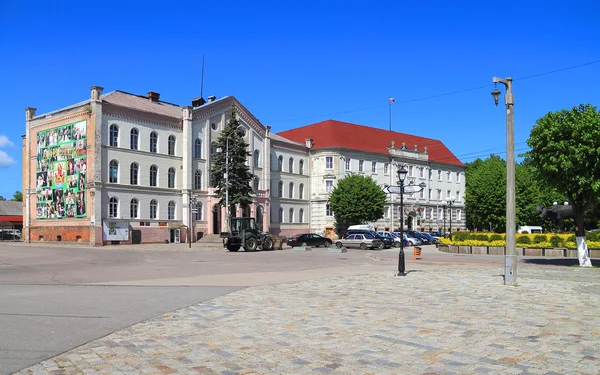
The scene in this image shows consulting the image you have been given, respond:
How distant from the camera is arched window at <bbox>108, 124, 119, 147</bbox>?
51.9 meters

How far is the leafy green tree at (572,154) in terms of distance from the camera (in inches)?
829

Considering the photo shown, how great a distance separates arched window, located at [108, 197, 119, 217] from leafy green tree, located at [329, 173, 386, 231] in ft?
89.9

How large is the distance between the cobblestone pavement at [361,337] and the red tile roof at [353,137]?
60831 mm

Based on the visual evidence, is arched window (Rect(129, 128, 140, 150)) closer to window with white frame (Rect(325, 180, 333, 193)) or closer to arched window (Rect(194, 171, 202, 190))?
arched window (Rect(194, 171, 202, 190))

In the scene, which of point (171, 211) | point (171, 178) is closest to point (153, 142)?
point (171, 178)

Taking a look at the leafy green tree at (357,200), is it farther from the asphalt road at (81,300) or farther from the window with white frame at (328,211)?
the asphalt road at (81,300)

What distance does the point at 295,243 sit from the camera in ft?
159

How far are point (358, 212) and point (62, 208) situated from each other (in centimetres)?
3335

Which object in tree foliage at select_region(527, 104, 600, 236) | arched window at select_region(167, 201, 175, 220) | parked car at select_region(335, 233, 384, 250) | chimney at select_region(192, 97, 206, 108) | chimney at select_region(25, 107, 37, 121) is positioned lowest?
parked car at select_region(335, 233, 384, 250)

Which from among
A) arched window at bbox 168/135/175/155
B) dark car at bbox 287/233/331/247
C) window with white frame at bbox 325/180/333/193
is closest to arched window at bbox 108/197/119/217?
arched window at bbox 168/135/175/155

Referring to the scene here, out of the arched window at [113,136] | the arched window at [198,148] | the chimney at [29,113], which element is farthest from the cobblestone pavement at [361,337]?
the chimney at [29,113]

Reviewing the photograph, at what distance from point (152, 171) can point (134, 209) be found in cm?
443

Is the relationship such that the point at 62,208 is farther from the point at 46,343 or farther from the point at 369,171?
the point at 46,343

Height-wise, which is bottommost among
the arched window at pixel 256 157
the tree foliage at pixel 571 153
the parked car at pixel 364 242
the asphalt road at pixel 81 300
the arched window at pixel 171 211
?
the parked car at pixel 364 242
